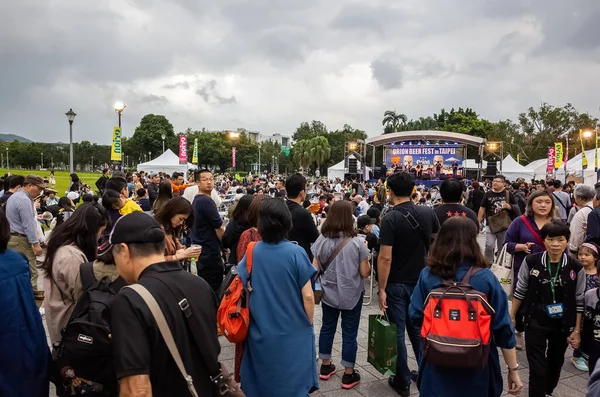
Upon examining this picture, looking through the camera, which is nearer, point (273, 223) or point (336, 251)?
point (273, 223)

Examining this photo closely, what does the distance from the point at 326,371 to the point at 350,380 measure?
28 cm

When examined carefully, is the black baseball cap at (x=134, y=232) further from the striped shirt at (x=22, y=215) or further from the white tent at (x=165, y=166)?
the white tent at (x=165, y=166)

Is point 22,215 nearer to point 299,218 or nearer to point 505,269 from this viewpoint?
point 299,218

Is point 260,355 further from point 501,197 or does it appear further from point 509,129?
point 509,129

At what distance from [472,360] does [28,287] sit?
97.5 inches

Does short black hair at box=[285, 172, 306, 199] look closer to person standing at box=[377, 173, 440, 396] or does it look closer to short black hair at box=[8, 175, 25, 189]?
person standing at box=[377, 173, 440, 396]

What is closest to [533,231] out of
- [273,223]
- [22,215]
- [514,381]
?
[514,381]

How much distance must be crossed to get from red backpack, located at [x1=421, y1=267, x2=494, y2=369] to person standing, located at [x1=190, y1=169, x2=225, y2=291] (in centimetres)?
292

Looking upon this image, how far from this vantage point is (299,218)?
13.0 ft

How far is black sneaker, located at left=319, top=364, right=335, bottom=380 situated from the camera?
154 inches

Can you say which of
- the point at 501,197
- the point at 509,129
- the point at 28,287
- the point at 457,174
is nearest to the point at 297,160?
the point at 509,129

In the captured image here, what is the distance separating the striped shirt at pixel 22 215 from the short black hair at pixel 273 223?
14.0 feet

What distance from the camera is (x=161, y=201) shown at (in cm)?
620

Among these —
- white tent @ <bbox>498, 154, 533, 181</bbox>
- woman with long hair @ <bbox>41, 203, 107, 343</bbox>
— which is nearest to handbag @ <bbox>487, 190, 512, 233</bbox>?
woman with long hair @ <bbox>41, 203, 107, 343</bbox>
